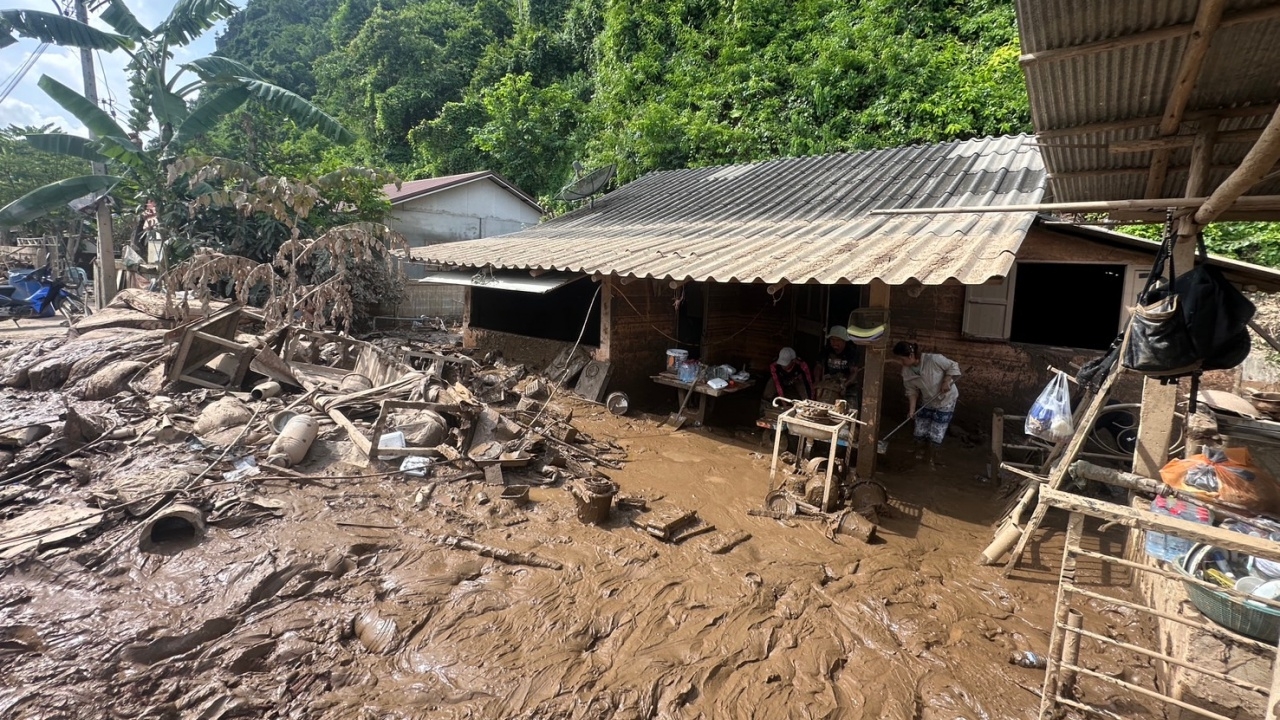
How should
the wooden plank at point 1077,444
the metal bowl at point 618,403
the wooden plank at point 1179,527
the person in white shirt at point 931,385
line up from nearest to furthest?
the wooden plank at point 1179,527
the wooden plank at point 1077,444
the person in white shirt at point 931,385
the metal bowl at point 618,403

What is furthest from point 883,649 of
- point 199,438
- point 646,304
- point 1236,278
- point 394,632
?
point 199,438

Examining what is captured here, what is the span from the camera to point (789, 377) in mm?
7953

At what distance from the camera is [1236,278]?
5.50 metres

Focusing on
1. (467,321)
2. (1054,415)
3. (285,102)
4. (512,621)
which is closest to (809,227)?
(1054,415)

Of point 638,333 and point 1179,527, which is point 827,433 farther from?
point 638,333

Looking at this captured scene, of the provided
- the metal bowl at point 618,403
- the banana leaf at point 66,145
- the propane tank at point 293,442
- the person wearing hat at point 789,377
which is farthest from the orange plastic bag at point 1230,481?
the banana leaf at point 66,145

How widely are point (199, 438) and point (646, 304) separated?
613cm

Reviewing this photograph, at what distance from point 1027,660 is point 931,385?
3678 mm

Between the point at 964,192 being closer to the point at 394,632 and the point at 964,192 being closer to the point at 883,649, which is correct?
the point at 883,649

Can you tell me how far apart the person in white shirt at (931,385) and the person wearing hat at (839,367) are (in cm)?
68

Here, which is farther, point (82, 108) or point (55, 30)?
point (82, 108)

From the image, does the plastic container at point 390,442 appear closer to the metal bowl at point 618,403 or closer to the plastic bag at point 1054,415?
the metal bowl at point 618,403

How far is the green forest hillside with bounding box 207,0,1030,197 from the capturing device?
47.4ft

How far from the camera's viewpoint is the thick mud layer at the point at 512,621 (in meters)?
3.06
